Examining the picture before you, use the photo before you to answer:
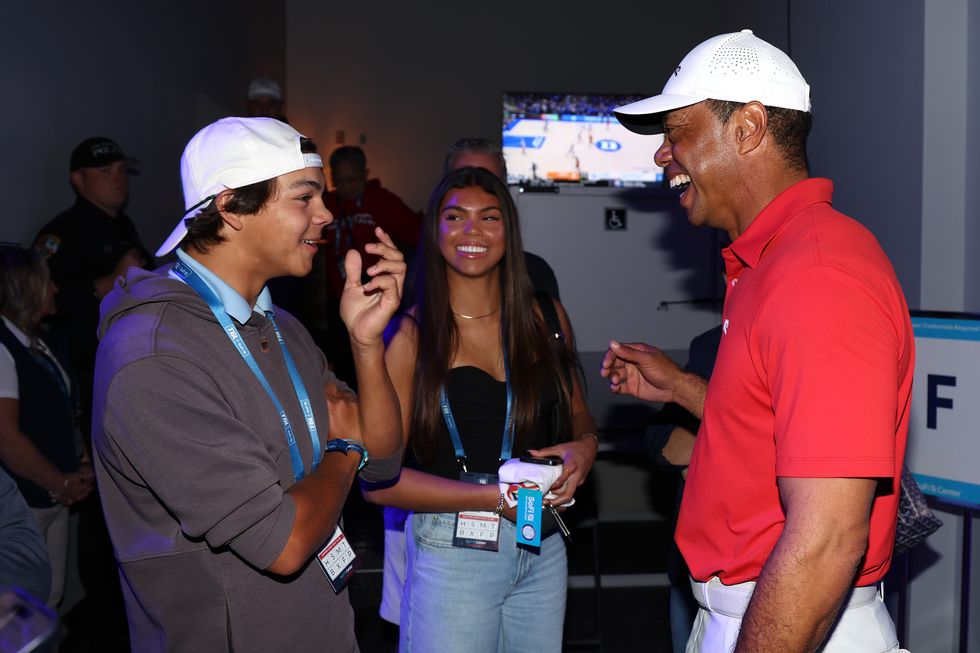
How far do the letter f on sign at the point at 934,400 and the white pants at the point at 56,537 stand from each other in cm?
318

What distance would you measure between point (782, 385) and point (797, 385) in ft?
0.09

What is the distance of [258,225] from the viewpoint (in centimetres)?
163

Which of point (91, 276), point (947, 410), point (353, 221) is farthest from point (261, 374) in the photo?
point (353, 221)

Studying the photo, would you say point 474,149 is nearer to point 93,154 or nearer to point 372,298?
point 372,298

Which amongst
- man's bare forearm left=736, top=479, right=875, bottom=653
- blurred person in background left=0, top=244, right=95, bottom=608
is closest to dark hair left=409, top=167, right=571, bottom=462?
man's bare forearm left=736, top=479, right=875, bottom=653

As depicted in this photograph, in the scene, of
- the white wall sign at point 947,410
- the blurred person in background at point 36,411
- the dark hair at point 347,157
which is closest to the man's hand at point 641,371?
the white wall sign at point 947,410

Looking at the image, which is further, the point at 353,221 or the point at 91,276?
the point at 353,221

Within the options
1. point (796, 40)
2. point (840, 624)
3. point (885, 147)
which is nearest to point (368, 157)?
point (796, 40)

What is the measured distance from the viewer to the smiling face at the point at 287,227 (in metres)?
1.64

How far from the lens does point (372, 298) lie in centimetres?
172

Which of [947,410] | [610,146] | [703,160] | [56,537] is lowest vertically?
[56,537]

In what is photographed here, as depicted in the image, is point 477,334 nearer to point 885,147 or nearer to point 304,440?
point 304,440

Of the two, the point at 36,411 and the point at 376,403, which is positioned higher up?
the point at 376,403

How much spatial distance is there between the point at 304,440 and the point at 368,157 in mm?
7444
